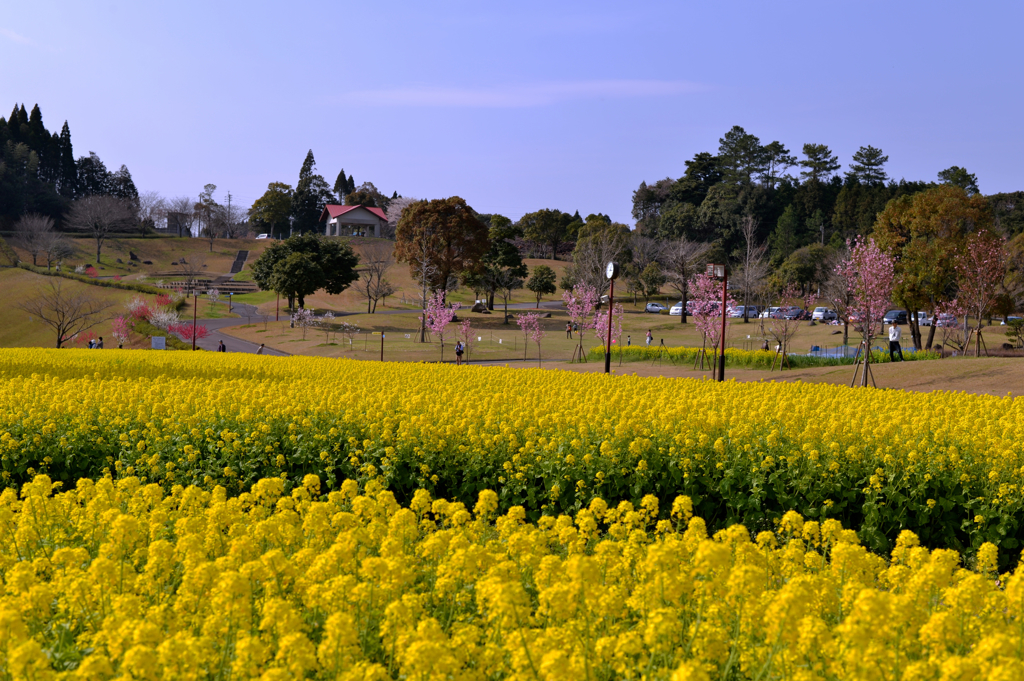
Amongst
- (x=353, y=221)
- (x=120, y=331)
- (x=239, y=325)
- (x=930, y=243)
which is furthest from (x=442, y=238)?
(x=353, y=221)

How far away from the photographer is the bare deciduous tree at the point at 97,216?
84.8m

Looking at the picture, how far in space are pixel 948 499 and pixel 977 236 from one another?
3139 centimetres

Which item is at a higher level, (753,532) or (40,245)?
(40,245)

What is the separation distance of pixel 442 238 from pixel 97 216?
49.7 m

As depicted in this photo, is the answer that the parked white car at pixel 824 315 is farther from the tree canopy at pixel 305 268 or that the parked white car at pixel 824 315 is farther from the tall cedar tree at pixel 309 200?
the tall cedar tree at pixel 309 200

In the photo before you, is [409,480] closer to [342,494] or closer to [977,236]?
[342,494]

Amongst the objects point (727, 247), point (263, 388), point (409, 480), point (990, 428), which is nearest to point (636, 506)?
point (409, 480)

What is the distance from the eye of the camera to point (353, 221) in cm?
10206

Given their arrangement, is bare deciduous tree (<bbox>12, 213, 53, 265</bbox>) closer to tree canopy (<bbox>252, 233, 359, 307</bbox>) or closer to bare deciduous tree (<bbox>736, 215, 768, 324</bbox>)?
tree canopy (<bbox>252, 233, 359, 307</bbox>)

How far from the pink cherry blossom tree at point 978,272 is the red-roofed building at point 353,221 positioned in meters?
80.1

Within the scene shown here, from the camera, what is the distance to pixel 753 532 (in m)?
7.32

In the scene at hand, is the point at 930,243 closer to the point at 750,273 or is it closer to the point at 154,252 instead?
the point at 750,273

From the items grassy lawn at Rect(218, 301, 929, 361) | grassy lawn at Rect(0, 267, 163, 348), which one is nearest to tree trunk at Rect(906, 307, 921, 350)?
grassy lawn at Rect(218, 301, 929, 361)

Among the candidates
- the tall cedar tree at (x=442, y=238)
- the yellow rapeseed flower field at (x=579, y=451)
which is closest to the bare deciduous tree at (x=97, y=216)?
the tall cedar tree at (x=442, y=238)
